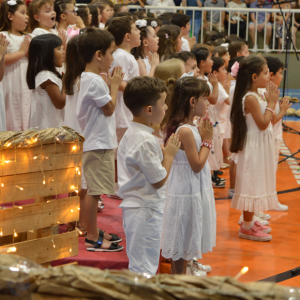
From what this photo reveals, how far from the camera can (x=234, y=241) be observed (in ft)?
11.1

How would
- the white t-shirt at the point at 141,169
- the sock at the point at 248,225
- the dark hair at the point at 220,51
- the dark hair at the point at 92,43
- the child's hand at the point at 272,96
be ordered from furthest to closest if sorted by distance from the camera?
the dark hair at the point at 220,51
the sock at the point at 248,225
the child's hand at the point at 272,96
the dark hair at the point at 92,43
the white t-shirt at the point at 141,169

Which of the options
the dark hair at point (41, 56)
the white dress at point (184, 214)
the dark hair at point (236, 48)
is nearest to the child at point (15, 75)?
Result: the dark hair at point (41, 56)

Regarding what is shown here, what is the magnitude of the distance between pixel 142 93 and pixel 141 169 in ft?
1.26

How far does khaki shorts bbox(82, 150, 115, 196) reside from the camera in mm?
2703

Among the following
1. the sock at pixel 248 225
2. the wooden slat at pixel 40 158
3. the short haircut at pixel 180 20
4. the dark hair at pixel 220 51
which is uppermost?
the short haircut at pixel 180 20

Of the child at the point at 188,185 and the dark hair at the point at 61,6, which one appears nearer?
the child at the point at 188,185

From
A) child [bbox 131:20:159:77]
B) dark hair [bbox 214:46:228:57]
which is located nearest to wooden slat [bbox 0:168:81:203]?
child [bbox 131:20:159:77]

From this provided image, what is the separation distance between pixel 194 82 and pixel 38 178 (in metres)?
1.05

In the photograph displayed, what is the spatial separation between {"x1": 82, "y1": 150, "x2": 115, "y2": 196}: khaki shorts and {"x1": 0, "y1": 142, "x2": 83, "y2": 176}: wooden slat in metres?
0.35

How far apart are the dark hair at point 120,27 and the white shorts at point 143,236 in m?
2.13

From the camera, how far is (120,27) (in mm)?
3756

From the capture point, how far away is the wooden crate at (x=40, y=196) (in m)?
2.12

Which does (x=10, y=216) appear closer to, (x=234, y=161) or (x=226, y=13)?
(x=234, y=161)

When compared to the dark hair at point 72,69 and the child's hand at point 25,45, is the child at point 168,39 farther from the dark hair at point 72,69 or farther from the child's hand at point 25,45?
the dark hair at point 72,69
